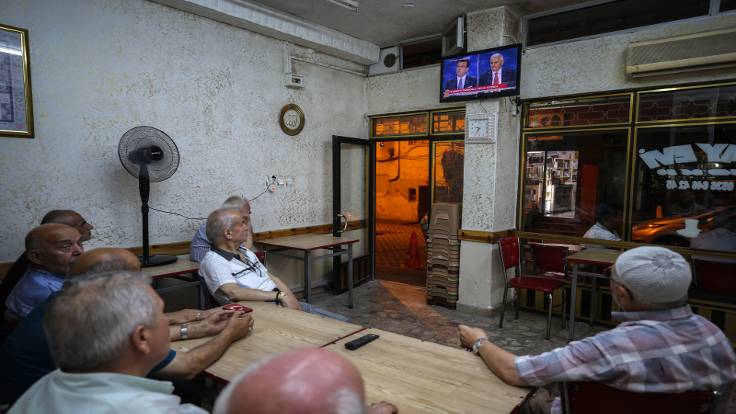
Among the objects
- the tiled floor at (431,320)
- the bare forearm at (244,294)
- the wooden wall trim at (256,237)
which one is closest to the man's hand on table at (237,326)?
the bare forearm at (244,294)

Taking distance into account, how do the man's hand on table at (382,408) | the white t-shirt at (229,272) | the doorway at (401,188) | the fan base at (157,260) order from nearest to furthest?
the man's hand on table at (382,408)
the white t-shirt at (229,272)
the fan base at (157,260)
the doorway at (401,188)

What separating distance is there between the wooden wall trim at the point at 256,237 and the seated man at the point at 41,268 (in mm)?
1270

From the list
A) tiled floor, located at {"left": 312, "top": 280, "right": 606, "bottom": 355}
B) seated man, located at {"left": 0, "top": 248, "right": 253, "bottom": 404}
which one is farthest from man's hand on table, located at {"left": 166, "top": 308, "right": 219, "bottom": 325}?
tiled floor, located at {"left": 312, "top": 280, "right": 606, "bottom": 355}

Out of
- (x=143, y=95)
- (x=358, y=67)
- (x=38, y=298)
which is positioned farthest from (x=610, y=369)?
(x=358, y=67)

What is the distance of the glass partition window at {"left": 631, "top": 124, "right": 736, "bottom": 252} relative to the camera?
3.67 meters

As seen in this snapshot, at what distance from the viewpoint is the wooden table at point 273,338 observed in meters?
1.60

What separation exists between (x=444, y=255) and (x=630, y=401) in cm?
361

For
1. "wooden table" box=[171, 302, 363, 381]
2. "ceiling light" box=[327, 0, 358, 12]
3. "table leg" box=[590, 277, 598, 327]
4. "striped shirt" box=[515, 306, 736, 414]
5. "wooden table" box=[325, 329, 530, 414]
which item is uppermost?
"ceiling light" box=[327, 0, 358, 12]

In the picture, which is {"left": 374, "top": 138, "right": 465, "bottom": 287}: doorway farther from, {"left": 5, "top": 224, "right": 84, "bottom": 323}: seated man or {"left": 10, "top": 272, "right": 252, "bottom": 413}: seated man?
{"left": 10, "top": 272, "right": 252, "bottom": 413}: seated man

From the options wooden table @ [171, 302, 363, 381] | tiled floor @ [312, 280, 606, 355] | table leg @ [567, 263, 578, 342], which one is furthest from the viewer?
tiled floor @ [312, 280, 606, 355]

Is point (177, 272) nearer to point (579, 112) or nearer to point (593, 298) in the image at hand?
point (593, 298)

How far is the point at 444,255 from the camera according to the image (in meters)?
4.90

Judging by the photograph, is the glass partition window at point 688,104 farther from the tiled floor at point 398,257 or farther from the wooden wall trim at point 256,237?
the wooden wall trim at point 256,237

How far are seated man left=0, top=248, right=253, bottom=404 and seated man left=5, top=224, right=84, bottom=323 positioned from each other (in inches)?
21.8
